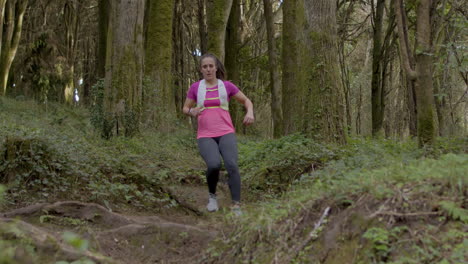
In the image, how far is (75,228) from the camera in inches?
204

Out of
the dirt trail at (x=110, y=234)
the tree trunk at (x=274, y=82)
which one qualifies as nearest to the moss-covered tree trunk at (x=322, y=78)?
the dirt trail at (x=110, y=234)

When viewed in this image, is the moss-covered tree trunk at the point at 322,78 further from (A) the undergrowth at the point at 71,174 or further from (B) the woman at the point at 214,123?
(B) the woman at the point at 214,123

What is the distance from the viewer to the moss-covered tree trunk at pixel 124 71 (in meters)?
11.6

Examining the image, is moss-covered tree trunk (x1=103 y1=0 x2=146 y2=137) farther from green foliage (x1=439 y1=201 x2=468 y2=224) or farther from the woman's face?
green foliage (x1=439 y1=201 x2=468 y2=224)

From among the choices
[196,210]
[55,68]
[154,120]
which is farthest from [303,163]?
[55,68]

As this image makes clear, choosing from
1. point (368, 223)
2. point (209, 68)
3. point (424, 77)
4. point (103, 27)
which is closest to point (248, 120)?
point (209, 68)

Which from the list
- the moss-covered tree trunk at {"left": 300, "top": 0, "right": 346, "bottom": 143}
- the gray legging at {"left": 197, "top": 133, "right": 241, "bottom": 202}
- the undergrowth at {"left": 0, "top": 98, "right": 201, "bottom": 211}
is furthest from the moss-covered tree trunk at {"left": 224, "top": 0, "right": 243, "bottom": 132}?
the gray legging at {"left": 197, "top": 133, "right": 241, "bottom": 202}

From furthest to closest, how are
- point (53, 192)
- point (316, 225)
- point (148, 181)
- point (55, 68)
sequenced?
point (55, 68), point (148, 181), point (53, 192), point (316, 225)

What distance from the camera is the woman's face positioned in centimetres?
646

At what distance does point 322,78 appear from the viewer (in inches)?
383

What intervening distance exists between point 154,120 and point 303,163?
20.4ft

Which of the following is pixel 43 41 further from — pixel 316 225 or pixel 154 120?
pixel 316 225

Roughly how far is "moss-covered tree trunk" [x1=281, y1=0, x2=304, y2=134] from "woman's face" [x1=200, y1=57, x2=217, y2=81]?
12.4 feet

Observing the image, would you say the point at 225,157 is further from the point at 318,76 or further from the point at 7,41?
the point at 7,41
